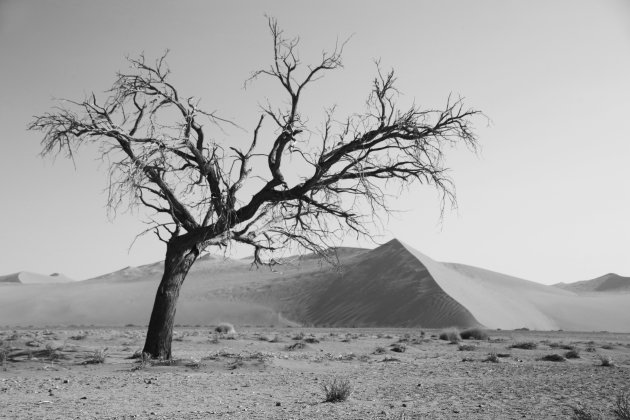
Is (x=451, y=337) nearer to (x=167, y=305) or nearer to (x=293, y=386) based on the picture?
(x=167, y=305)

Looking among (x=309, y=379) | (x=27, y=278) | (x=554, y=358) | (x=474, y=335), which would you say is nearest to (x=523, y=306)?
(x=474, y=335)

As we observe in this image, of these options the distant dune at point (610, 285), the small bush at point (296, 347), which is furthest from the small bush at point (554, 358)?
the distant dune at point (610, 285)

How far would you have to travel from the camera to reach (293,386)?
9.06 meters

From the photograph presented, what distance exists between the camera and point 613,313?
153 ft

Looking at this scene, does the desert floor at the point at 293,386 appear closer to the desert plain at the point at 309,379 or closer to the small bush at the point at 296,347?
the desert plain at the point at 309,379

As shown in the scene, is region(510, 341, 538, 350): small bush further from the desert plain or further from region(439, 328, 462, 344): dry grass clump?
region(439, 328, 462, 344): dry grass clump

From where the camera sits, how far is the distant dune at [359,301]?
39281 millimetres

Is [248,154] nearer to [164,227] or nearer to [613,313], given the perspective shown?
[164,227]

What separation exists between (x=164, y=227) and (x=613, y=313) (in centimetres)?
4539

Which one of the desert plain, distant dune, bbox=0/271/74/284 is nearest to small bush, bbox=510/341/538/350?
the desert plain

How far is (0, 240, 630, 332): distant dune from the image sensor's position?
1547 inches

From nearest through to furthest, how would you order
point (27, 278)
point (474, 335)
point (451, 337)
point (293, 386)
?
point (293, 386) < point (451, 337) < point (474, 335) < point (27, 278)

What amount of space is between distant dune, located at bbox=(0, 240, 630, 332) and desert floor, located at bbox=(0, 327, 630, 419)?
70.6 feet

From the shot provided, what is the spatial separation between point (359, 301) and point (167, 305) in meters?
32.8
